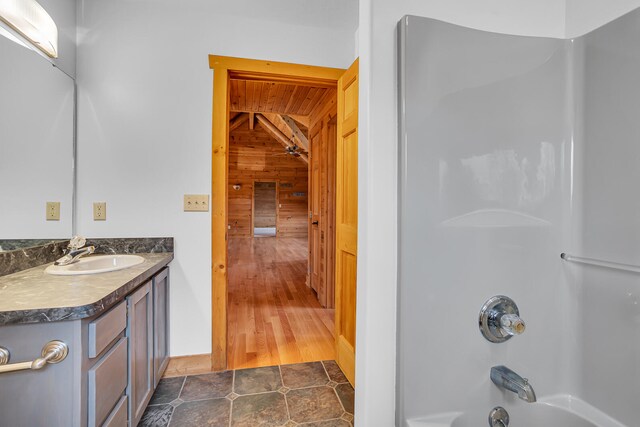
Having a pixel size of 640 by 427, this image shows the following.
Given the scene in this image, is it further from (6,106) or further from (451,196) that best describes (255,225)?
(451,196)

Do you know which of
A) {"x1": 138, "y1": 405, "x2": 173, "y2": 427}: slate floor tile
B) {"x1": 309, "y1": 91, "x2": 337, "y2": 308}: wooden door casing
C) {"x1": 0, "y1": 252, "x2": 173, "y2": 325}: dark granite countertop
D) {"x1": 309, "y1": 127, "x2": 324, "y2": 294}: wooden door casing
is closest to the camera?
{"x1": 0, "y1": 252, "x2": 173, "y2": 325}: dark granite countertop

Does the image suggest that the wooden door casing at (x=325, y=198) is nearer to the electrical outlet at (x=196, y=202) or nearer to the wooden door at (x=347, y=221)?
the wooden door at (x=347, y=221)

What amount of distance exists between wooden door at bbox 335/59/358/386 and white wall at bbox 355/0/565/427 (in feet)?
3.24

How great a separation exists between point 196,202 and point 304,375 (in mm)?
1393

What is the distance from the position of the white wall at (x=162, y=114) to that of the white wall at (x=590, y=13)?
1.41 m

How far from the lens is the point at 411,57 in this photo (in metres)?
0.83

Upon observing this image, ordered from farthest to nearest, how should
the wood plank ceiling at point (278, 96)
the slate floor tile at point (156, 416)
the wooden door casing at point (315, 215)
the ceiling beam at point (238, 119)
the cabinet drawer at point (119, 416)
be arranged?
the ceiling beam at point (238, 119), the wooden door casing at point (315, 215), the wood plank ceiling at point (278, 96), the slate floor tile at point (156, 416), the cabinet drawer at point (119, 416)

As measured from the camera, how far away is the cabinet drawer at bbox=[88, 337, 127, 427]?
1019 mm

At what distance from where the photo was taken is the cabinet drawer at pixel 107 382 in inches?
40.1

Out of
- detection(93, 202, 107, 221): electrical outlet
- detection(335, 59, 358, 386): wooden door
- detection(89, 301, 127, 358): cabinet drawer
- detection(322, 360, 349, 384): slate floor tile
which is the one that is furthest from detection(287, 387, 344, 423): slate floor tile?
detection(93, 202, 107, 221): electrical outlet

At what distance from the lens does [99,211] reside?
1945mm

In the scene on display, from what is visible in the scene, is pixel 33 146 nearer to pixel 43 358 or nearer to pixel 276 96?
pixel 43 358

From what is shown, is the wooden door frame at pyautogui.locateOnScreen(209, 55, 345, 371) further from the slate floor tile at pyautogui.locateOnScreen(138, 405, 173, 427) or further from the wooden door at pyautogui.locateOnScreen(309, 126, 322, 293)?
the wooden door at pyautogui.locateOnScreen(309, 126, 322, 293)

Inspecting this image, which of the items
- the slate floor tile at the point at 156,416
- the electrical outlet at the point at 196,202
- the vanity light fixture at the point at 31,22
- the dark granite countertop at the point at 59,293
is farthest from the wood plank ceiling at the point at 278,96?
the slate floor tile at the point at 156,416
